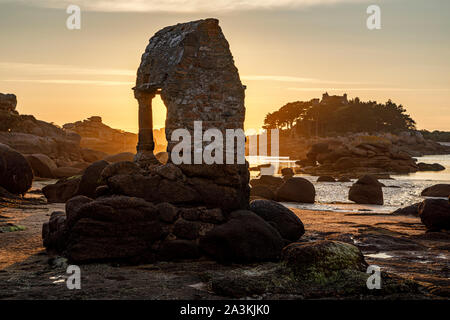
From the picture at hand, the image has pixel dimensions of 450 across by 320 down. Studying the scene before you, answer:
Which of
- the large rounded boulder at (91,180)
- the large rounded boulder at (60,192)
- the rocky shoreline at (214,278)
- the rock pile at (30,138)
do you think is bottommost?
the rocky shoreline at (214,278)

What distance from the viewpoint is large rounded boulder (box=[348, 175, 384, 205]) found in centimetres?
2414

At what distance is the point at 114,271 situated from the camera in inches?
327

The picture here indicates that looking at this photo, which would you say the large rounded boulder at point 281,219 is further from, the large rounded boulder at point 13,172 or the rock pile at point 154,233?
the large rounded boulder at point 13,172

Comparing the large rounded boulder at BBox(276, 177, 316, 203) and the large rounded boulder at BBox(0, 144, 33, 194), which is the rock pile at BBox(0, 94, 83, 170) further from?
the large rounded boulder at BBox(276, 177, 316, 203)

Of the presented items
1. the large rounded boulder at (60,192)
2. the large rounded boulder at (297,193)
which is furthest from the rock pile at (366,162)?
the large rounded boulder at (60,192)

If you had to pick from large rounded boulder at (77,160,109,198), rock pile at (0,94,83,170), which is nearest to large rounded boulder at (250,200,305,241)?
large rounded boulder at (77,160,109,198)

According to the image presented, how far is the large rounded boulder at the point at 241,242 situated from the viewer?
9172 mm

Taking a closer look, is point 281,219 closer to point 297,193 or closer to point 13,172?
point 13,172

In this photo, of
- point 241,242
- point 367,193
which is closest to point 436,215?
point 241,242

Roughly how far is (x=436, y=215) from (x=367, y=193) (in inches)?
417

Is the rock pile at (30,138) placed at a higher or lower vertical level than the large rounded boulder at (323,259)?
higher

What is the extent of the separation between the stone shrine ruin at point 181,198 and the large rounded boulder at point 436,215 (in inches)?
178
